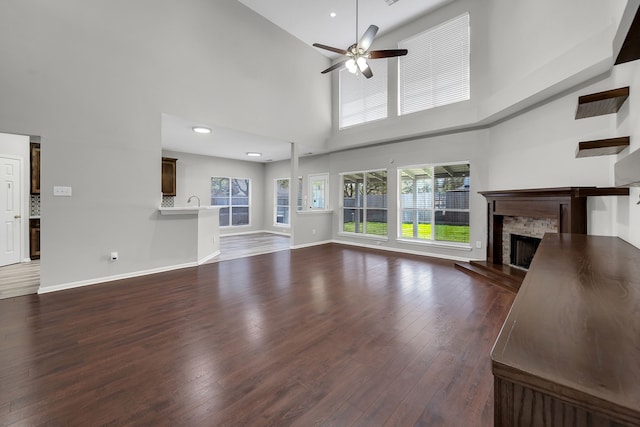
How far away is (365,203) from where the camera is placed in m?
7.27

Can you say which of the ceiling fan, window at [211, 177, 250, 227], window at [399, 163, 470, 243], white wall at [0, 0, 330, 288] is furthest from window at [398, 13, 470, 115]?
window at [211, 177, 250, 227]

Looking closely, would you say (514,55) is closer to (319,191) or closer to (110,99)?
(319,191)

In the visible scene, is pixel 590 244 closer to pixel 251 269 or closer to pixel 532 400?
pixel 532 400

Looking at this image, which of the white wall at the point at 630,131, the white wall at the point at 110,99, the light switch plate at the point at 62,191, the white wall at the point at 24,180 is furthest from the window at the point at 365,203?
the white wall at the point at 24,180

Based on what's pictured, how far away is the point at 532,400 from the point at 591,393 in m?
0.09

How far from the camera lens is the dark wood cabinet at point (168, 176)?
24.2 ft

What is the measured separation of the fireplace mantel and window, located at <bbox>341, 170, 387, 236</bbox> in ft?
8.92

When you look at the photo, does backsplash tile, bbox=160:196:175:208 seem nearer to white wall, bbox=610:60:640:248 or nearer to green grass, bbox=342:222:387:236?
green grass, bbox=342:222:387:236

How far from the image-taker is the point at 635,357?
0.55 m

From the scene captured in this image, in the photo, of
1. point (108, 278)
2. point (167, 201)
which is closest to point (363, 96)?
point (167, 201)

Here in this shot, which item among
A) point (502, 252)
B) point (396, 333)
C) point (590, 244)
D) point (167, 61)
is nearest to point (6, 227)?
point (167, 61)

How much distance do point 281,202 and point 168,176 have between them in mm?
3856

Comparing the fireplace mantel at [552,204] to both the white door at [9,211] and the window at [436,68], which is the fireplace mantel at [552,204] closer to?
the window at [436,68]

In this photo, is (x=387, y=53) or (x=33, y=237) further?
(x=33, y=237)
